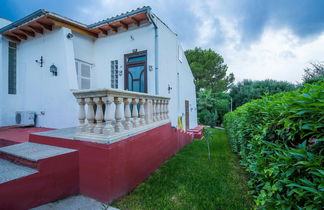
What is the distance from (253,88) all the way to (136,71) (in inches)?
598

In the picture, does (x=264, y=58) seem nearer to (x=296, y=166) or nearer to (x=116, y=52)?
(x=116, y=52)

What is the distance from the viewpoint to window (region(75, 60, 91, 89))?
15.6 ft

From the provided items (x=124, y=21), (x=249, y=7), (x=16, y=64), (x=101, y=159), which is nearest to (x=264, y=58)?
(x=249, y=7)

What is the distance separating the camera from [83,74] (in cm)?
493

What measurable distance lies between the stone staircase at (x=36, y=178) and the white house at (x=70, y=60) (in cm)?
222

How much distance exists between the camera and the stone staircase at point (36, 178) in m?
Result: 1.52

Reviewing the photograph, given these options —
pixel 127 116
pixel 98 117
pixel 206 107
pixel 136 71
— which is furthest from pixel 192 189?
pixel 206 107

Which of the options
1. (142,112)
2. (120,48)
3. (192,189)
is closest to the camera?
(192,189)

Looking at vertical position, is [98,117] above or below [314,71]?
below

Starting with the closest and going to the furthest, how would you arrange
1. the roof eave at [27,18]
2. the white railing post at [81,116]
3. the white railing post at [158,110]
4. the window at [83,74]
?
the white railing post at [81,116], the white railing post at [158,110], the roof eave at [27,18], the window at [83,74]

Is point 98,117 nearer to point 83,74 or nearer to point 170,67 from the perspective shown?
point 83,74

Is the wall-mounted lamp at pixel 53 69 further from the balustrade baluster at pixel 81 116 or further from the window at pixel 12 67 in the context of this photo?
the balustrade baluster at pixel 81 116

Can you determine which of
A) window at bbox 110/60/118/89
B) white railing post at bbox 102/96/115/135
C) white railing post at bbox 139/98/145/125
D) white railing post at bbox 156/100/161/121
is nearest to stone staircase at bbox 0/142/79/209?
white railing post at bbox 102/96/115/135

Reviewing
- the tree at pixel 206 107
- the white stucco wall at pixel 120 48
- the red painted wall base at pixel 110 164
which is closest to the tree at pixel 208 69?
the tree at pixel 206 107
